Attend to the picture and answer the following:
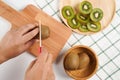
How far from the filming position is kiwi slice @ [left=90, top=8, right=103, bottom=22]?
1225 mm

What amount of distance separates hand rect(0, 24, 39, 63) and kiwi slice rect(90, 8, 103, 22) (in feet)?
0.70

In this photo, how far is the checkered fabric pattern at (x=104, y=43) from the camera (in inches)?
49.3

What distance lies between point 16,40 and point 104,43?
13.1 inches

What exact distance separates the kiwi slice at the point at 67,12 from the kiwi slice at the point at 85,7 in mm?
33

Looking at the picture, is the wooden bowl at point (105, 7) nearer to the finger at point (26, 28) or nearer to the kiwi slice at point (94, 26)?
the kiwi slice at point (94, 26)

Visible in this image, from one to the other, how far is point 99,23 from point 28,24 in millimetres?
263

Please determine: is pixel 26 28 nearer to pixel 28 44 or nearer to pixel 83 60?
pixel 28 44

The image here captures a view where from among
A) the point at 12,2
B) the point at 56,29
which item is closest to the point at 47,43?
the point at 56,29

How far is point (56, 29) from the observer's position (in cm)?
122

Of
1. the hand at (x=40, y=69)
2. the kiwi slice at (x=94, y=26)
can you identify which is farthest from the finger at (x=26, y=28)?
the kiwi slice at (x=94, y=26)

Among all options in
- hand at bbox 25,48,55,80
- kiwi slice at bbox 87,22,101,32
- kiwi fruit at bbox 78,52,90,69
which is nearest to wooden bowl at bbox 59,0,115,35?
kiwi slice at bbox 87,22,101,32

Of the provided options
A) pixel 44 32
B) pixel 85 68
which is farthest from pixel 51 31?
pixel 85 68

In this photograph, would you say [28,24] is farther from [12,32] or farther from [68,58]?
[68,58]

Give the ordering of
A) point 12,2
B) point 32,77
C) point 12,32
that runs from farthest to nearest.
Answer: point 12,2 → point 12,32 → point 32,77
